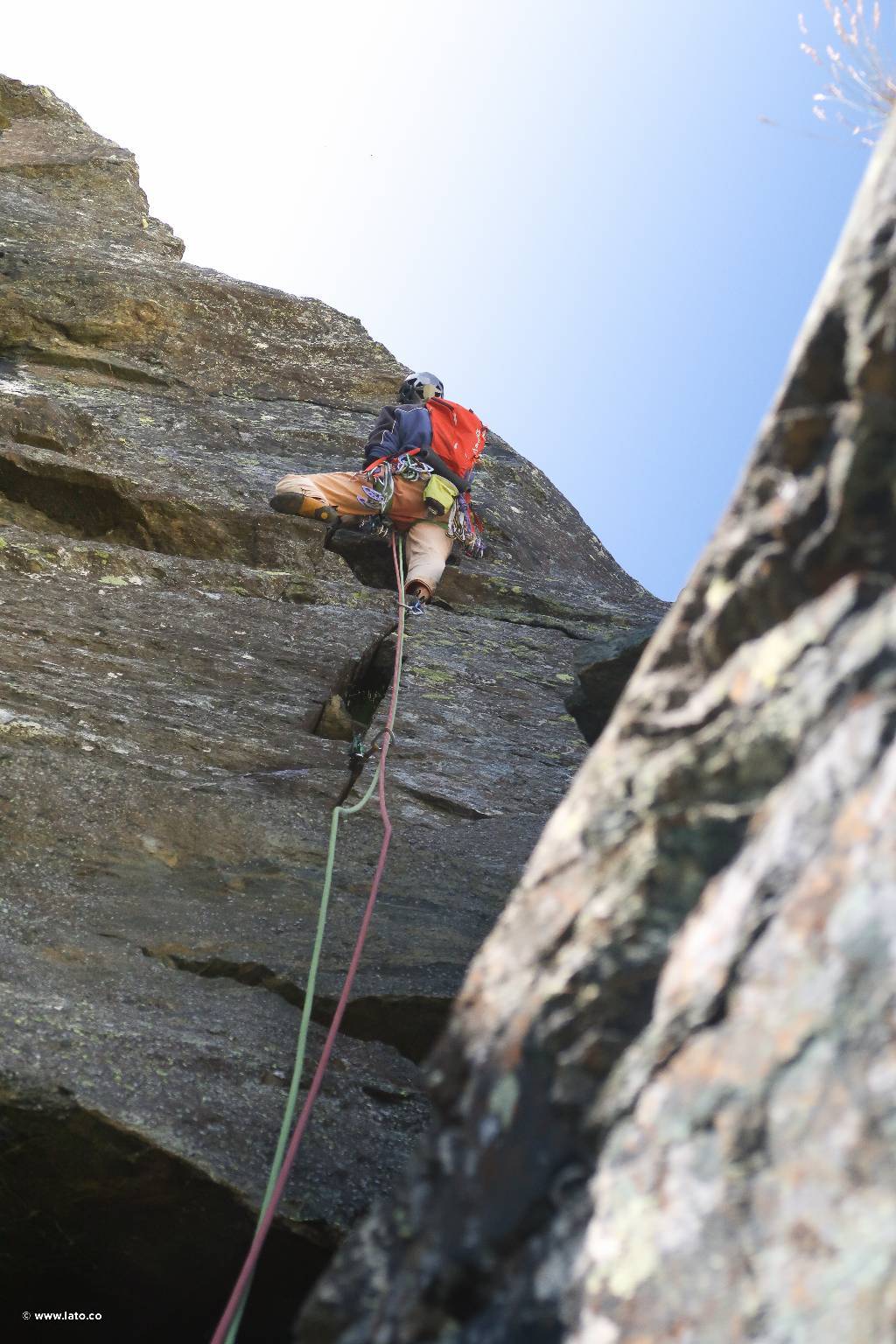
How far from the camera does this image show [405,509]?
970cm

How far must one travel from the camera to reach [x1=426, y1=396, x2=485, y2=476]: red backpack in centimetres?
988

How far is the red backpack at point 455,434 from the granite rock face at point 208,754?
33.4 inches

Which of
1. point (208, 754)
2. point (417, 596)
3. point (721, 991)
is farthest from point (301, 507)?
point (721, 991)

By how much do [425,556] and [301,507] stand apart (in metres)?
1.00

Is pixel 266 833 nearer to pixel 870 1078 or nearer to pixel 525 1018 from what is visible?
pixel 525 1018

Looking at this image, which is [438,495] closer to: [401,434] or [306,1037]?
[401,434]

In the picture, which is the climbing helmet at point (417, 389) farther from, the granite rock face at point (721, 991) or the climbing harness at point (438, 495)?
the granite rock face at point (721, 991)

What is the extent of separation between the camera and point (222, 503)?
955 centimetres

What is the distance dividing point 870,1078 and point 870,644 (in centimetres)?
63

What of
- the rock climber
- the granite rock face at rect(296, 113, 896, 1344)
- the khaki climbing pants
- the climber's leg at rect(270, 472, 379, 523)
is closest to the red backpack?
the rock climber

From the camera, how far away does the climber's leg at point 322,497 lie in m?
9.58

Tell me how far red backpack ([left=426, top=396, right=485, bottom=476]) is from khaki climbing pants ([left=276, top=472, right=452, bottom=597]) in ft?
1.40

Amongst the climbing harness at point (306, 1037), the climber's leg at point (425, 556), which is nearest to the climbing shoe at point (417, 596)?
the climber's leg at point (425, 556)

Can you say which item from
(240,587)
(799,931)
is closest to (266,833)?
(240,587)
